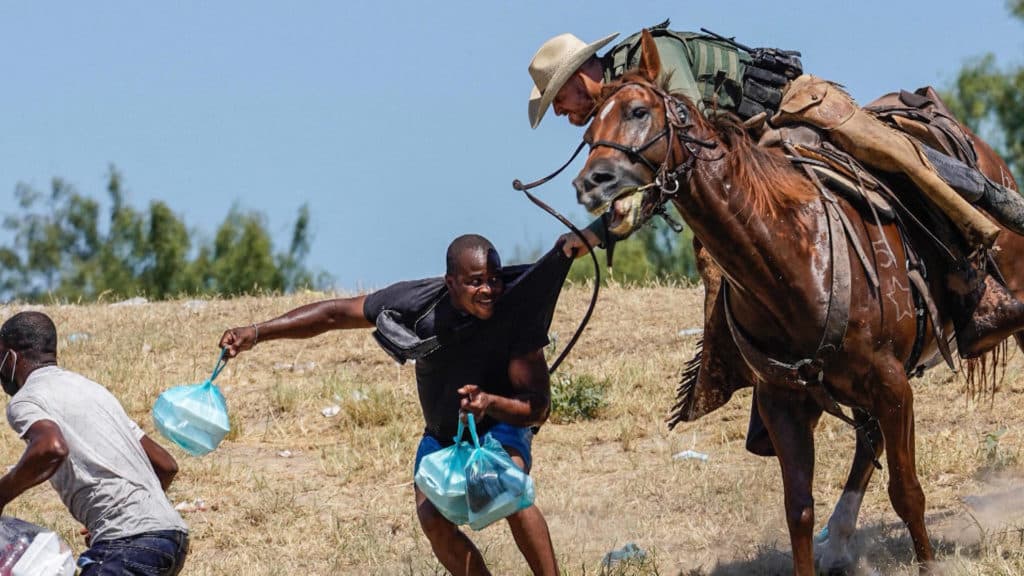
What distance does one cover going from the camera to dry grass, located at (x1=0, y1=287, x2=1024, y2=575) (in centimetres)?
805

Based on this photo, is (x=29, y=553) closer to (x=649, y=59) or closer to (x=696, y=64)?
(x=649, y=59)

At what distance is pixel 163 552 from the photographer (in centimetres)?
589

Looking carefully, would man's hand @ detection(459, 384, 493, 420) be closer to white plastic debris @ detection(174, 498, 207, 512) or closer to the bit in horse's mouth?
the bit in horse's mouth

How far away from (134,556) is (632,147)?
2.44m

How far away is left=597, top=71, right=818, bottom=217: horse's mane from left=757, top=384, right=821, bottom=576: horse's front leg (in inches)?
34.1

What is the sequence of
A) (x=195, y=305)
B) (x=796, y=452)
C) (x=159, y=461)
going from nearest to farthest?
(x=159, y=461) → (x=796, y=452) → (x=195, y=305)

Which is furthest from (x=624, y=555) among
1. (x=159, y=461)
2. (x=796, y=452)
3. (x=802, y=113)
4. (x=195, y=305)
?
(x=195, y=305)

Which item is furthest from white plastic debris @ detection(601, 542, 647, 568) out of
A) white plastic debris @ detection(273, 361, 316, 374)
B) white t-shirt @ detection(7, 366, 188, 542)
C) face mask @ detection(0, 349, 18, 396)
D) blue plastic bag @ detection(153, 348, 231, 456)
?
white plastic debris @ detection(273, 361, 316, 374)

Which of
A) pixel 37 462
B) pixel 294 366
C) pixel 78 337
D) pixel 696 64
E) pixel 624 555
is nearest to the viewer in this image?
pixel 37 462

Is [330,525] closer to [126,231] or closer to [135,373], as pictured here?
[135,373]

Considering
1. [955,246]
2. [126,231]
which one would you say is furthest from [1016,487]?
[126,231]

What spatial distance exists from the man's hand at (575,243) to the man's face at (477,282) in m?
0.29

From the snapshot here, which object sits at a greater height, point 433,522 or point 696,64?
point 696,64

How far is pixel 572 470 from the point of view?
980 cm
